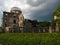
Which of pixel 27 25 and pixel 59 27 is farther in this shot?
pixel 27 25

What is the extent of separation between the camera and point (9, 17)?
8562 centimetres

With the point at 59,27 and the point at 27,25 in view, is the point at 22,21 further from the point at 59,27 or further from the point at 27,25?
the point at 59,27

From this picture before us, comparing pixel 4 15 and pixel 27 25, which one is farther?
pixel 4 15

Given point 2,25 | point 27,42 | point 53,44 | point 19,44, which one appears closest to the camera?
point 53,44

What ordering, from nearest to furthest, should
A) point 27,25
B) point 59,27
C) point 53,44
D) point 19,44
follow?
1. point 53,44
2. point 19,44
3. point 59,27
4. point 27,25

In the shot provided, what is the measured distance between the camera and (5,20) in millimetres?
83125

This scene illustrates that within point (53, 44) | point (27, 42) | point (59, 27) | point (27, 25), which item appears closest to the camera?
point (53, 44)

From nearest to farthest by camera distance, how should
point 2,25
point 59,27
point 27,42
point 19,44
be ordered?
point 27,42 < point 19,44 < point 59,27 < point 2,25

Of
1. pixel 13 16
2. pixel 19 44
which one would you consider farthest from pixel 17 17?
pixel 19 44

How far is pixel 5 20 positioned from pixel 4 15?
8.02ft

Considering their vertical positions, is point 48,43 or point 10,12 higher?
point 10,12

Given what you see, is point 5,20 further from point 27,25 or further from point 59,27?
point 59,27

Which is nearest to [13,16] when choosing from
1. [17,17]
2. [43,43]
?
[17,17]

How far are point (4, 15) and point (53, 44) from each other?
234 ft
